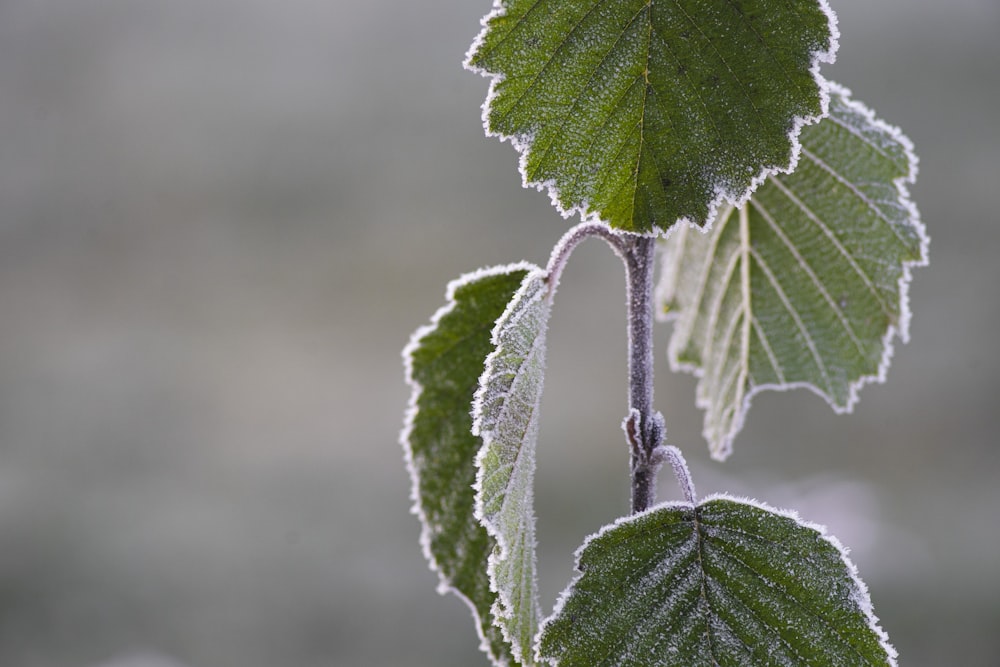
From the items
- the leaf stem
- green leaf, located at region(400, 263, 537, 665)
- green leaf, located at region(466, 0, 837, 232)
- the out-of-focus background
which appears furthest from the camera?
the out-of-focus background

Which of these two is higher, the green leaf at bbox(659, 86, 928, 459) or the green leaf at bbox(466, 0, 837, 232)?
the green leaf at bbox(659, 86, 928, 459)

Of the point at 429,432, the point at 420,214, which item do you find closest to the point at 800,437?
the point at 420,214

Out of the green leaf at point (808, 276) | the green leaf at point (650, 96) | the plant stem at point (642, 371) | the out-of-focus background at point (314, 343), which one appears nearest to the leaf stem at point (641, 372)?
the plant stem at point (642, 371)

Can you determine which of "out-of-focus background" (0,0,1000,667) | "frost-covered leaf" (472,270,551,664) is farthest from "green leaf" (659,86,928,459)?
"out-of-focus background" (0,0,1000,667)

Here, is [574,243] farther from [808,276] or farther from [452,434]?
[808,276]

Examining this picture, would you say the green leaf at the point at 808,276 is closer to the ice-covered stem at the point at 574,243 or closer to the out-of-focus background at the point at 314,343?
the ice-covered stem at the point at 574,243

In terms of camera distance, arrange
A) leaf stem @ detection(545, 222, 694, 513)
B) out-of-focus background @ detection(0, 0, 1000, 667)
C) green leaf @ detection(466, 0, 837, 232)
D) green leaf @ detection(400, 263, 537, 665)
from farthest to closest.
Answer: out-of-focus background @ detection(0, 0, 1000, 667) < green leaf @ detection(400, 263, 537, 665) < leaf stem @ detection(545, 222, 694, 513) < green leaf @ detection(466, 0, 837, 232)

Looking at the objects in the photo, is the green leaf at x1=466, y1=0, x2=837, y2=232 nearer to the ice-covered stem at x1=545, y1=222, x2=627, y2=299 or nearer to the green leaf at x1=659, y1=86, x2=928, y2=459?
the ice-covered stem at x1=545, y1=222, x2=627, y2=299

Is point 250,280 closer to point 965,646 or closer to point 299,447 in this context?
point 299,447
